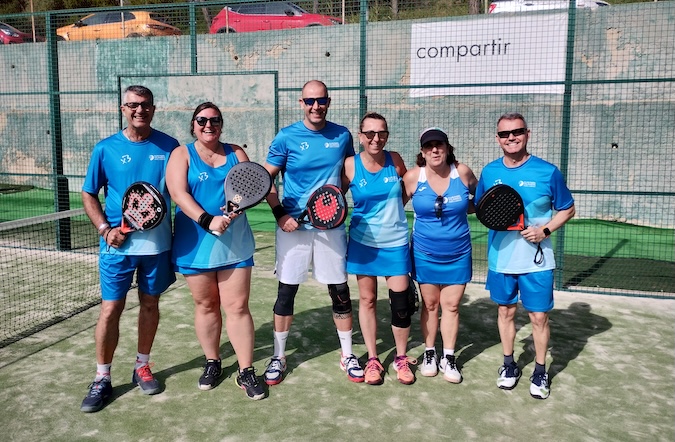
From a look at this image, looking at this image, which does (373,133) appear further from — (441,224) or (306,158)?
(441,224)

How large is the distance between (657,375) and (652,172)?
6.11 meters

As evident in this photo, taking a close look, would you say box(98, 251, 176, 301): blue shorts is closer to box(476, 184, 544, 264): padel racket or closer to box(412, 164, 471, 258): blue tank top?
box(412, 164, 471, 258): blue tank top

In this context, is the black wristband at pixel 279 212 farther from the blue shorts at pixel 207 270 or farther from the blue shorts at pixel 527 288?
the blue shorts at pixel 527 288

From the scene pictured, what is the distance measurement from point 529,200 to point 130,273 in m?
2.53

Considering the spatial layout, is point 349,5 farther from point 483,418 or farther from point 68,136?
point 483,418

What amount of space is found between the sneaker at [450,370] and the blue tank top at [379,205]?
0.88 m

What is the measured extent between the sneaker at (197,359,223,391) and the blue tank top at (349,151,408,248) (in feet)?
4.17

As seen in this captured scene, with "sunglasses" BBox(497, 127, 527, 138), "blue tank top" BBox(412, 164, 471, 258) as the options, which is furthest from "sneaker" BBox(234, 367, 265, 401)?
"sunglasses" BBox(497, 127, 527, 138)

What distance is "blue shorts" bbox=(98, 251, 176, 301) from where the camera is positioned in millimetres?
3834

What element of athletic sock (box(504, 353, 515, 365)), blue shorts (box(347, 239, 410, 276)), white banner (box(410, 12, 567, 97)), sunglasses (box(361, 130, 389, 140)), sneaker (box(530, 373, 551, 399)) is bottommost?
sneaker (box(530, 373, 551, 399))

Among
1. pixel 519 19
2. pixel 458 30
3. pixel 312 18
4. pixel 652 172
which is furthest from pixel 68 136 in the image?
pixel 652 172

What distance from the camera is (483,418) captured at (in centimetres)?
372

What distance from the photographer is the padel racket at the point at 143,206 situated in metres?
3.63

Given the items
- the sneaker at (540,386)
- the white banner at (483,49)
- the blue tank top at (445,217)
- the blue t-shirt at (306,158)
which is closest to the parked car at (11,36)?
the white banner at (483,49)
